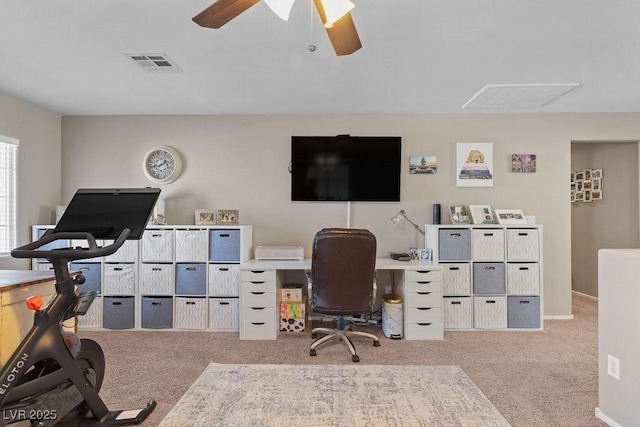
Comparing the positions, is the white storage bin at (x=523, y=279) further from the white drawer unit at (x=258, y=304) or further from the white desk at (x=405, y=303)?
the white drawer unit at (x=258, y=304)

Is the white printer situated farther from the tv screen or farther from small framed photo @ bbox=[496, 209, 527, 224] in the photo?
small framed photo @ bbox=[496, 209, 527, 224]

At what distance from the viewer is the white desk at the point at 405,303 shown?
3441 millimetres

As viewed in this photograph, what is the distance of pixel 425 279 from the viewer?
3.46 meters

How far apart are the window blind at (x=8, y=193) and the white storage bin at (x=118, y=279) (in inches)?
38.0

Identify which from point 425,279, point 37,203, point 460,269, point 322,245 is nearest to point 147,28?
point 322,245

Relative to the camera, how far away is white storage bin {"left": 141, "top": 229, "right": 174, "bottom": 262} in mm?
3740

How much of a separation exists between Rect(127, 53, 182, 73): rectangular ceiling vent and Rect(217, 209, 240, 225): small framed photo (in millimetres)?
1538

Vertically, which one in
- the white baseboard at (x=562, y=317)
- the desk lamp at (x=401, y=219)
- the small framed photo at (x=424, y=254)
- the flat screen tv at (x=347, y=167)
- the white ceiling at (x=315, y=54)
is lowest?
the white baseboard at (x=562, y=317)

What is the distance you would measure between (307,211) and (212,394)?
261 cm

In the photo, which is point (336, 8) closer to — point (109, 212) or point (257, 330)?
point (109, 212)

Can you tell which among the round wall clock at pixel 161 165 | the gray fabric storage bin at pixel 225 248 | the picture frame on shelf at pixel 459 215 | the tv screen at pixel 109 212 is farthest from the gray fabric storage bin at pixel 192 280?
the picture frame on shelf at pixel 459 215

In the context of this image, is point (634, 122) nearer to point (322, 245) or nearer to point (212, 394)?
point (322, 245)

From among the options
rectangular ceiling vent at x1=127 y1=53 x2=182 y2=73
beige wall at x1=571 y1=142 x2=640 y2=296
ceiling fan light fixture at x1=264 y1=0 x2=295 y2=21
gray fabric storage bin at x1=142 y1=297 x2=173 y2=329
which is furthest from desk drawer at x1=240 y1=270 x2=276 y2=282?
beige wall at x1=571 y1=142 x2=640 y2=296

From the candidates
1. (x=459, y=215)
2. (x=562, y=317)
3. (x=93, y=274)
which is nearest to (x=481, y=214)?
(x=459, y=215)
